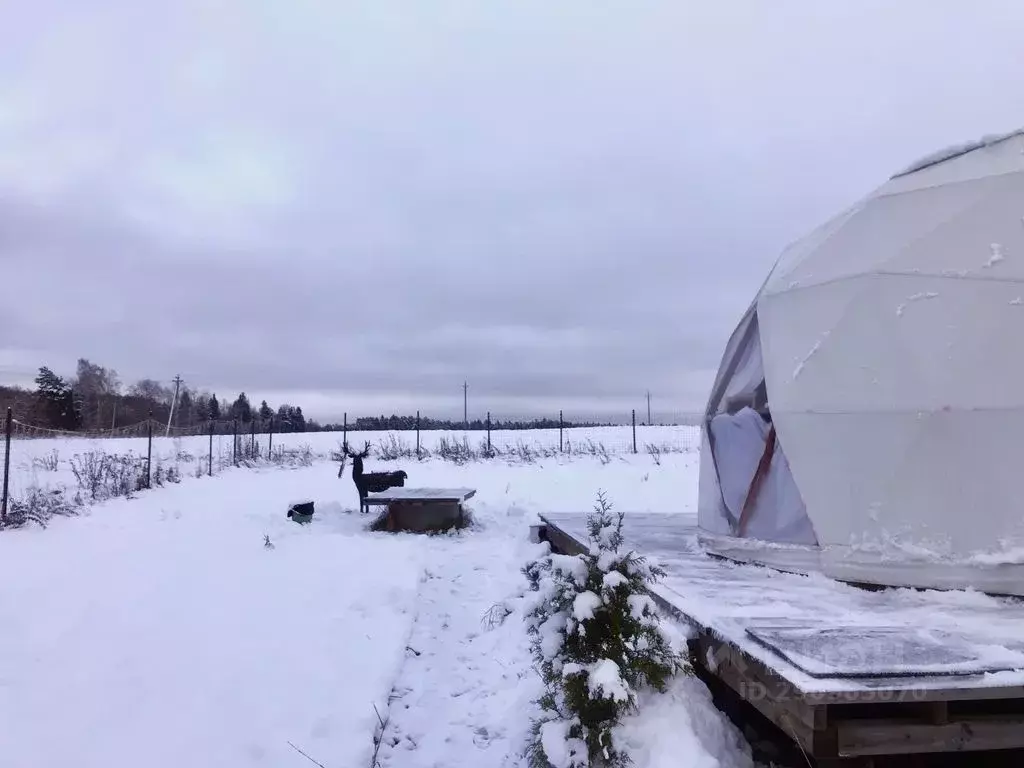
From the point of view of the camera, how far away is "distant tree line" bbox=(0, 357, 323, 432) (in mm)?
37906

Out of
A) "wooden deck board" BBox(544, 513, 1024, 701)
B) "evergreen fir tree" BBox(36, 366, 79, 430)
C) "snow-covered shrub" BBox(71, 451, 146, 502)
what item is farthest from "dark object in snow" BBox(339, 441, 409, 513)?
"evergreen fir tree" BBox(36, 366, 79, 430)

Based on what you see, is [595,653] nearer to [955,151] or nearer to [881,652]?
[881,652]

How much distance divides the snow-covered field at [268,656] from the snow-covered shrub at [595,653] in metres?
0.15

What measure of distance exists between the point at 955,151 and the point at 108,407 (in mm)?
58122

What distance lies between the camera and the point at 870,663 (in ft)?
8.65

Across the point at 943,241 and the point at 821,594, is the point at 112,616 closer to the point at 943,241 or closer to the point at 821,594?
the point at 821,594

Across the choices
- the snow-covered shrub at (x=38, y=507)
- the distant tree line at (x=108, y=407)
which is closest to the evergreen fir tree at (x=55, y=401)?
the distant tree line at (x=108, y=407)

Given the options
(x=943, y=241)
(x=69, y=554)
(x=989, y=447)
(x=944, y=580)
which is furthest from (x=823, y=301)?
(x=69, y=554)

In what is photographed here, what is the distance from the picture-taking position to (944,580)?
4.00m

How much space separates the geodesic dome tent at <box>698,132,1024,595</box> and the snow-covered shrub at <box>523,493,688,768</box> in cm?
181

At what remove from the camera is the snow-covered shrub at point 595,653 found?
2.91 m

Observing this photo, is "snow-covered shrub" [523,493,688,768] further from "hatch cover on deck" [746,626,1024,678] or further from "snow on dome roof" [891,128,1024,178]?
"snow on dome roof" [891,128,1024,178]

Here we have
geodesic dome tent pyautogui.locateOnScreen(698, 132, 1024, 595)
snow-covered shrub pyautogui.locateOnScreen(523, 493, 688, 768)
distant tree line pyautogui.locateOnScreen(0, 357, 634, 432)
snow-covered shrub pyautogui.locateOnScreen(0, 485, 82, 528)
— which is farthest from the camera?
distant tree line pyautogui.locateOnScreen(0, 357, 634, 432)

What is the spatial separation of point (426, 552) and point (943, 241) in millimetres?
6455
